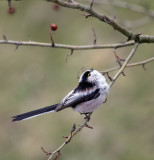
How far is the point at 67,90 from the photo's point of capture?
9766 millimetres

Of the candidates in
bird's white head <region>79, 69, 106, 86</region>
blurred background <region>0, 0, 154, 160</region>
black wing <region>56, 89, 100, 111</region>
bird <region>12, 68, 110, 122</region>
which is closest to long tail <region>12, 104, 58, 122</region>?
bird <region>12, 68, 110, 122</region>

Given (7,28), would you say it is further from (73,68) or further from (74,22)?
(73,68)

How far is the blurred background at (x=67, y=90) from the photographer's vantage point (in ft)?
26.7

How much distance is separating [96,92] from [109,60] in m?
4.53

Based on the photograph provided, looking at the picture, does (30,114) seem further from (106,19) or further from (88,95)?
(106,19)

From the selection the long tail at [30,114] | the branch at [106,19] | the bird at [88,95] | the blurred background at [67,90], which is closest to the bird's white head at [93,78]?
the bird at [88,95]

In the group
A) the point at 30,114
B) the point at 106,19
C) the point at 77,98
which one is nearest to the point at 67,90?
the point at 77,98

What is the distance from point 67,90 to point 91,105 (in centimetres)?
445

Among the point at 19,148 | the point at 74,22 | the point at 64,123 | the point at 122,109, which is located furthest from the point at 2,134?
the point at 74,22

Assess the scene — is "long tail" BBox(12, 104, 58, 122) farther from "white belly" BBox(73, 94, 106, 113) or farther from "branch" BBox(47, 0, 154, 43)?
"branch" BBox(47, 0, 154, 43)

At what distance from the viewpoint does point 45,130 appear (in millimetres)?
9164

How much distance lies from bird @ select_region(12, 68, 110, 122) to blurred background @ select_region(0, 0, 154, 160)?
128cm

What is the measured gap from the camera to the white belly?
208 inches

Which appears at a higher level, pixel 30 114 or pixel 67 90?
pixel 30 114
